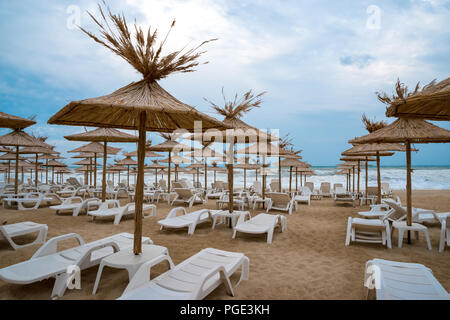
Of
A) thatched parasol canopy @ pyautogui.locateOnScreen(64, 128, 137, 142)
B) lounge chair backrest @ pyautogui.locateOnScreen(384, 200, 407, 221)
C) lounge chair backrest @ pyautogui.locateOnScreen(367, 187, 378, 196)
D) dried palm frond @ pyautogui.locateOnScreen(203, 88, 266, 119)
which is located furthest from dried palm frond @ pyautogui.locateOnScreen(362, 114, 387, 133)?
thatched parasol canopy @ pyautogui.locateOnScreen(64, 128, 137, 142)

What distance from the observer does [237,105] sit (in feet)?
17.2

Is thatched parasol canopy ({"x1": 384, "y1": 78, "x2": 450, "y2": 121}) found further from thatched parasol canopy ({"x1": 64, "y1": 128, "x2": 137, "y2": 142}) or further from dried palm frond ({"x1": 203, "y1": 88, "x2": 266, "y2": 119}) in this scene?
thatched parasol canopy ({"x1": 64, "y1": 128, "x2": 137, "y2": 142})

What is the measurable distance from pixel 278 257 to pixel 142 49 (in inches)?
138

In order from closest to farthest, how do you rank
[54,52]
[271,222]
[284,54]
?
1. [271,222]
2. [284,54]
3. [54,52]

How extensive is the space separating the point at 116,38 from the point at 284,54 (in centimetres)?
1676

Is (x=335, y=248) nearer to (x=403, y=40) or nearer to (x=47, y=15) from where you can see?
(x=403, y=40)

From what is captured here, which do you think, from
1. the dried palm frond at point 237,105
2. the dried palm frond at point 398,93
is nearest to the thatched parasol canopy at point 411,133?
the dried palm frond at point 398,93

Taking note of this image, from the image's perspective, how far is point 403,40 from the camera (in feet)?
27.9

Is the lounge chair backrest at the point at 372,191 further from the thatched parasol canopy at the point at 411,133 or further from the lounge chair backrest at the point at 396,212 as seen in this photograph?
the thatched parasol canopy at the point at 411,133

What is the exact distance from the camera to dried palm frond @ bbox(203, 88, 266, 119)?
205 inches

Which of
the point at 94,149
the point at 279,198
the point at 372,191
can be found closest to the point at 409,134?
the point at 279,198

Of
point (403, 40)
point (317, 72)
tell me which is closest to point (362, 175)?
point (317, 72)

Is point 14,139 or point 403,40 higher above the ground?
point 403,40

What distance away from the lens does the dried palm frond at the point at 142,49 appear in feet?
7.43
